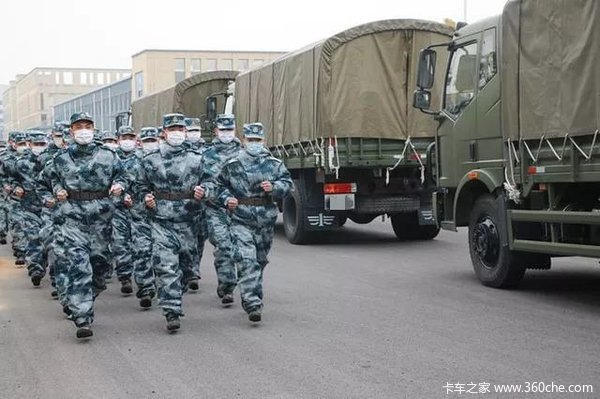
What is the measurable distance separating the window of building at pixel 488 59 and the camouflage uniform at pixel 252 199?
111 inches

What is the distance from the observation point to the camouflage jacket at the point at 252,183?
7598 mm

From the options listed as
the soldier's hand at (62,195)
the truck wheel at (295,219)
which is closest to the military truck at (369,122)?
the truck wheel at (295,219)

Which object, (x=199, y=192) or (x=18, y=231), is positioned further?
(x=18, y=231)

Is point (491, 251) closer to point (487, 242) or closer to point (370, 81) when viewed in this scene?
point (487, 242)

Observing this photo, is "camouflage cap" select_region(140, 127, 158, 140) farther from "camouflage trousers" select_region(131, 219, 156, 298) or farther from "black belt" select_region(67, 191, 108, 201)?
"black belt" select_region(67, 191, 108, 201)

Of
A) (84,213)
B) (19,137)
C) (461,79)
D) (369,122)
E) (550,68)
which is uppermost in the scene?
(461,79)

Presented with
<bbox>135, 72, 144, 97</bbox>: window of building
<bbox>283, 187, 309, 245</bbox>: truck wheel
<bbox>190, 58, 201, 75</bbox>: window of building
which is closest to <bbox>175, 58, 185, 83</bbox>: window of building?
<bbox>190, 58, 201, 75</bbox>: window of building

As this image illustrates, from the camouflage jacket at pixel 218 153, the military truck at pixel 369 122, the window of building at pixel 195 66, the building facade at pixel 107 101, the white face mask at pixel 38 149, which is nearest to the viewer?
the camouflage jacket at pixel 218 153

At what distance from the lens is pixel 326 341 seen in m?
6.72

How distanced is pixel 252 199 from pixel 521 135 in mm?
2782

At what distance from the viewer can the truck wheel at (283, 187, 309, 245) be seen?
46.6 ft

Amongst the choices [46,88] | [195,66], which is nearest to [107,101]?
[195,66]

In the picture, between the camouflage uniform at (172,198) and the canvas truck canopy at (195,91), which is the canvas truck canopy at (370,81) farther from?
the canvas truck canopy at (195,91)

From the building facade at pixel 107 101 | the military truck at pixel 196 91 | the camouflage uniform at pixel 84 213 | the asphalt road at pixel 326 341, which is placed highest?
the building facade at pixel 107 101
